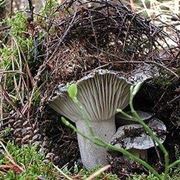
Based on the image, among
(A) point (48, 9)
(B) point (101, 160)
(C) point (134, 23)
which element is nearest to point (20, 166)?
(B) point (101, 160)

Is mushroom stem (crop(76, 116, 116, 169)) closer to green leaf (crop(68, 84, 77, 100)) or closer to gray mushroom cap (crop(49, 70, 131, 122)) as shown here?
gray mushroom cap (crop(49, 70, 131, 122))

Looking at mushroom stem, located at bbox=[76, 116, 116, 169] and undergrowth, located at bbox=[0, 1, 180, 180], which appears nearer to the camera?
undergrowth, located at bbox=[0, 1, 180, 180]

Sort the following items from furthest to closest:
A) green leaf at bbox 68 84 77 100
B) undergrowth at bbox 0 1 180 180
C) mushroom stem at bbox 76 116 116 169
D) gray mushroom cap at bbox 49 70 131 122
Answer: mushroom stem at bbox 76 116 116 169 < gray mushroom cap at bbox 49 70 131 122 < undergrowth at bbox 0 1 180 180 < green leaf at bbox 68 84 77 100

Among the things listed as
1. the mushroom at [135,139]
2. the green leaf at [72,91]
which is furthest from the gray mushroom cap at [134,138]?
the green leaf at [72,91]

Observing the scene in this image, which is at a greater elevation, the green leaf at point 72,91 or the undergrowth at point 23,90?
the green leaf at point 72,91

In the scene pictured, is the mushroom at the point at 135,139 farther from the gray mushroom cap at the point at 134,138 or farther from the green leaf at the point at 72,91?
the green leaf at the point at 72,91

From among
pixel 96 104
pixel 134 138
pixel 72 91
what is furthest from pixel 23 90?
pixel 72 91

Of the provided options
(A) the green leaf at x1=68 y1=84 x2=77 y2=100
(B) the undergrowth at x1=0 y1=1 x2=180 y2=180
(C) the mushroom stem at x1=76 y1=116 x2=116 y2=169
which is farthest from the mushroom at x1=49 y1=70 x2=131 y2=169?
(A) the green leaf at x1=68 y1=84 x2=77 y2=100
